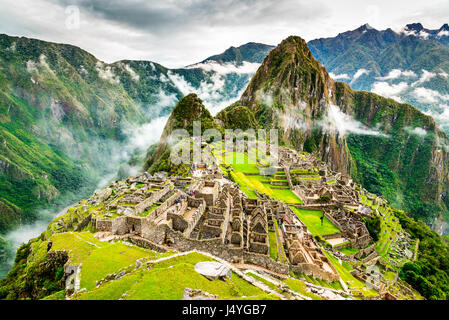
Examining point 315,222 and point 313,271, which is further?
point 315,222

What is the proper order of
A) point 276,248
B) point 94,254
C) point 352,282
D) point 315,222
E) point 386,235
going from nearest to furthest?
1. point 94,254
2. point 276,248
3. point 352,282
4. point 315,222
5. point 386,235

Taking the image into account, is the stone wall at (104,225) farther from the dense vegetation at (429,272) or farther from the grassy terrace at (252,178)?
the dense vegetation at (429,272)

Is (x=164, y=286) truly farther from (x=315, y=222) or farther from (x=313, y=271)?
(x=315, y=222)

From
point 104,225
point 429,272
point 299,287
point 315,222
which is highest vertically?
point 104,225

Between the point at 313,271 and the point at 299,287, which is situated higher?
the point at 299,287

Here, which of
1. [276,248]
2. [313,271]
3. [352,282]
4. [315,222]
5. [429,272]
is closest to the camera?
[313,271]

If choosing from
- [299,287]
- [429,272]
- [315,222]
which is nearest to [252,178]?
[315,222]

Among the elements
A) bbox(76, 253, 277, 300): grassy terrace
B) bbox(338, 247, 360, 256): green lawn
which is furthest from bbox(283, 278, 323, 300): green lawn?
bbox(338, 247, 360, 256): green lawn

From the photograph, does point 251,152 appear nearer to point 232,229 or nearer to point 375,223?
point 375,223
